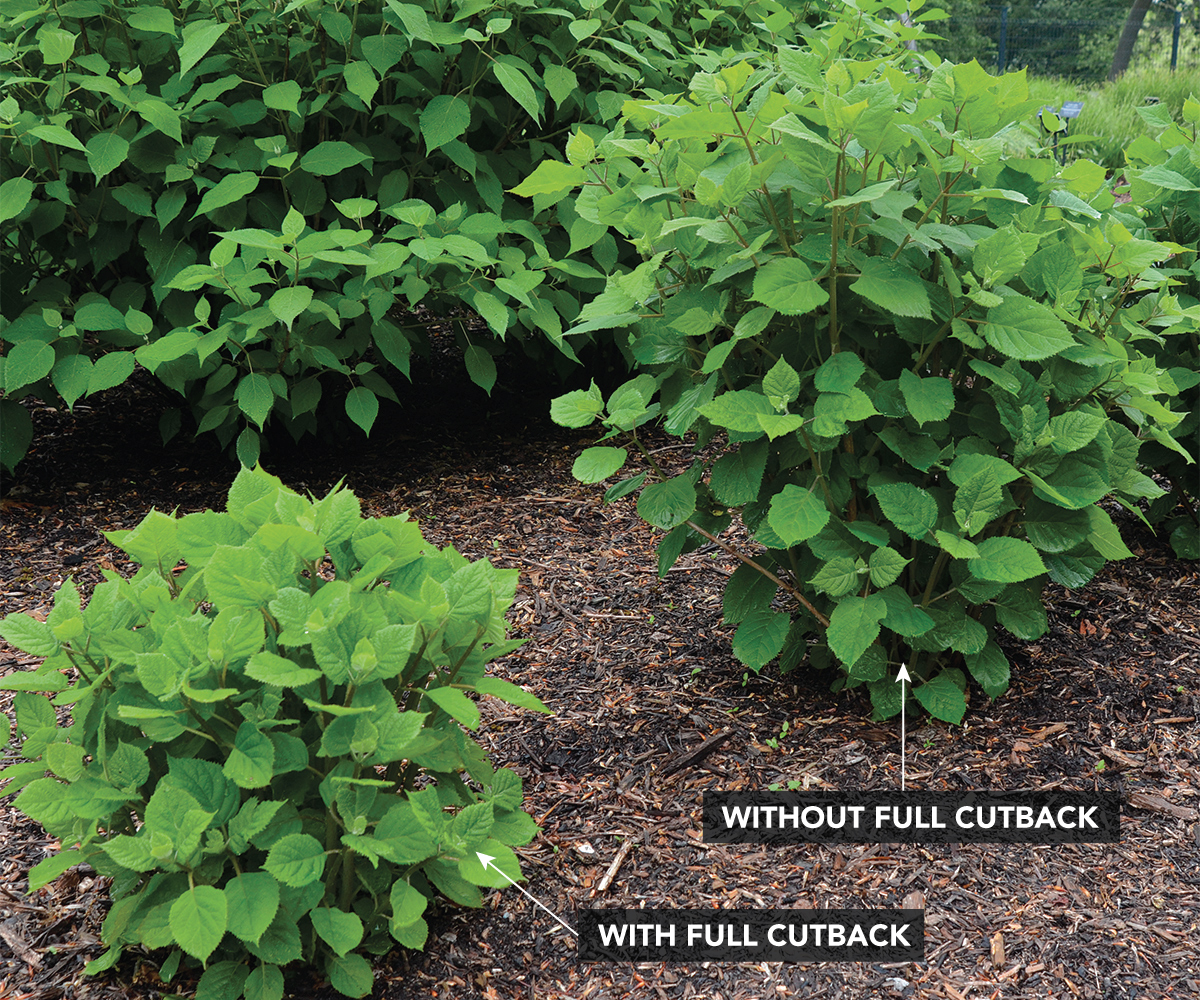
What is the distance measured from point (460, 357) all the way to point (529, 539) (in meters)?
1.98

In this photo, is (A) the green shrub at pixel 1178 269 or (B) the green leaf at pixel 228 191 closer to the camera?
(A) the green shrub at pixel 1178 269

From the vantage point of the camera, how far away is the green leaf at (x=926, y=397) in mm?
2117

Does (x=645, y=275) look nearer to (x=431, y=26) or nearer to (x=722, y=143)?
(x=722, y=143)

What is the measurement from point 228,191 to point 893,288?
2.28 meters

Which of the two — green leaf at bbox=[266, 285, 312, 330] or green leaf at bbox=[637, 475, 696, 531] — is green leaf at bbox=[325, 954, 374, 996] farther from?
green leaf at bbox=[266, 285, 312, 330]

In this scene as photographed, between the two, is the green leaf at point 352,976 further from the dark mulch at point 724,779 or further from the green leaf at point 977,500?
the green leaf at point 977,500

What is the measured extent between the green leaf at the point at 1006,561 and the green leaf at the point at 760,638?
1.53ft

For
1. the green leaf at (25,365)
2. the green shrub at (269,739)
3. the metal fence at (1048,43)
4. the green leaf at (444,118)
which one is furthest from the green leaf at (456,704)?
the metal fence at (1048,43)

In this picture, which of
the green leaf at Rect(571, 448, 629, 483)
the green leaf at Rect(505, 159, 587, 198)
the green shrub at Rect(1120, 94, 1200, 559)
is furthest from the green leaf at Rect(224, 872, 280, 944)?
the green shrub at Rect(1120, 94, 1200, 559)

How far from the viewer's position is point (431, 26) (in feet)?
11.3

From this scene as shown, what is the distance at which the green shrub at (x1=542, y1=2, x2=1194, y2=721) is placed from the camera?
79.6 inches

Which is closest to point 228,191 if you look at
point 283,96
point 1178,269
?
point 283,96

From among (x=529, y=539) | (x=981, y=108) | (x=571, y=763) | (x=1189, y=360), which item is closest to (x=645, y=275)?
(x=981, y=108)

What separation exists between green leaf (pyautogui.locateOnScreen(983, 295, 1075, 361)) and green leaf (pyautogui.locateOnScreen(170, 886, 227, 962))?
5.53 ft
